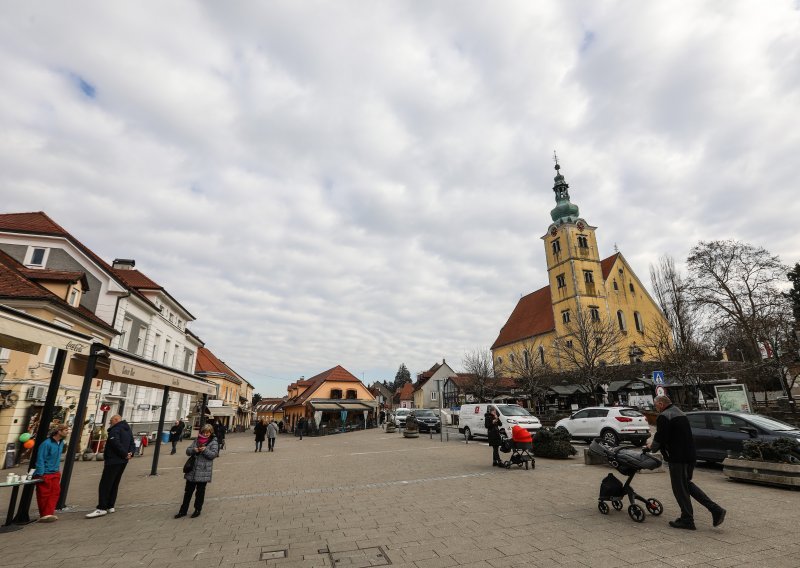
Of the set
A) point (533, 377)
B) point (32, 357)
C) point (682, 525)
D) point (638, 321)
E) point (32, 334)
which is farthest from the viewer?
point (638, 321)

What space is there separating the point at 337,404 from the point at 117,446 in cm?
3864

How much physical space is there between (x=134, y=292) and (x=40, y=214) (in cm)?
602

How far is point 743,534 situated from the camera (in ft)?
17.3

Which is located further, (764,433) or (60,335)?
(764,433)

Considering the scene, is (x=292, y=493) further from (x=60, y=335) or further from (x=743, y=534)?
(x=743, y=534)

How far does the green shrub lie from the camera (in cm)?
1299

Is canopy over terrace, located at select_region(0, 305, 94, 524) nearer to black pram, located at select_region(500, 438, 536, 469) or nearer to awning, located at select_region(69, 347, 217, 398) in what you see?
awning, located at select_region(69, 347, 217, 398)

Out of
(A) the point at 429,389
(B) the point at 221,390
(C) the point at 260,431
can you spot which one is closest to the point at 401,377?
(A) the point at 429,389

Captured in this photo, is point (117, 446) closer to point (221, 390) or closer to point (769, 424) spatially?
point (769, 424)

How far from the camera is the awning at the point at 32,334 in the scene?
5758 millimetres

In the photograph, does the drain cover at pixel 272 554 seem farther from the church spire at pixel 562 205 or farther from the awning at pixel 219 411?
the church spire at pixel 562 205

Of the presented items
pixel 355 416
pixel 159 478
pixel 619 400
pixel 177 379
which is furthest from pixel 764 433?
pixel 355 416

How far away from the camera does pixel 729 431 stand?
10539 millimetres

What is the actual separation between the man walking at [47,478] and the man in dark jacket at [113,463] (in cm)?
64
